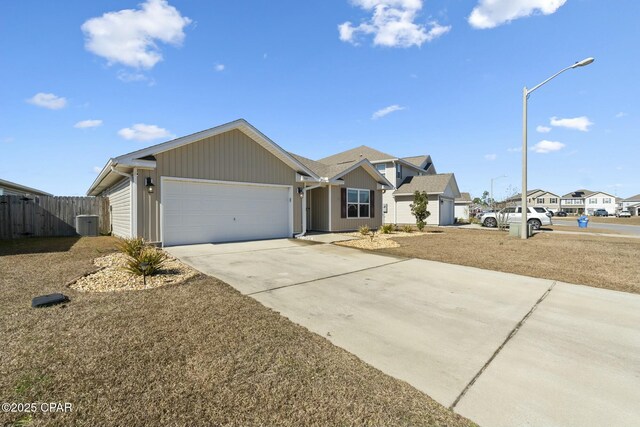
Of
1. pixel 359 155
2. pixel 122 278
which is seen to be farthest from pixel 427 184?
pixel 122 278

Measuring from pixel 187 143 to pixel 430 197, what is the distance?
20.1m

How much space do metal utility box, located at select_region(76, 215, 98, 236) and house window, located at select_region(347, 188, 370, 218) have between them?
40.2 ft

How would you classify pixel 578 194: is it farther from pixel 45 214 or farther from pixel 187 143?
pixel 45 214

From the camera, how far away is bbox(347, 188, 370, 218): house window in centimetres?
1623

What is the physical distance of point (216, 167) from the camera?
34.4ft

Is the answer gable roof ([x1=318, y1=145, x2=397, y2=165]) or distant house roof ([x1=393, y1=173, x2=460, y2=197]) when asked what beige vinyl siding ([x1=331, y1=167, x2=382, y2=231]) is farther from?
gable roof ([x1=318, y1=145, x2=397, y2=165])

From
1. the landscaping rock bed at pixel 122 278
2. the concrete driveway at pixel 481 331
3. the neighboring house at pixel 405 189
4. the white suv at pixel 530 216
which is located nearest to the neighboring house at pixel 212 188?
the landscaping rock bed at pixel 122 278

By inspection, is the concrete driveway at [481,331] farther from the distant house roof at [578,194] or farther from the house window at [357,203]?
the distant house roof at [578,194]

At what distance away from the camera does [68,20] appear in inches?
Answer: 309

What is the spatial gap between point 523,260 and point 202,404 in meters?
9.07

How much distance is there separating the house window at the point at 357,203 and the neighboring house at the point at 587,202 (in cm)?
8661

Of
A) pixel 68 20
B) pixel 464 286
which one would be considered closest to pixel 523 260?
pixel 464 286

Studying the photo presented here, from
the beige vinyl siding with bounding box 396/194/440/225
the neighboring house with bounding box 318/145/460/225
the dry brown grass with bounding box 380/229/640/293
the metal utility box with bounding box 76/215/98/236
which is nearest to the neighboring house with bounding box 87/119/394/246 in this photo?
the metal utility box with bounding box 76/215/98/236

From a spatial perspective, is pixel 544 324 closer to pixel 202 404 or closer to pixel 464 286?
pixel 464 286
